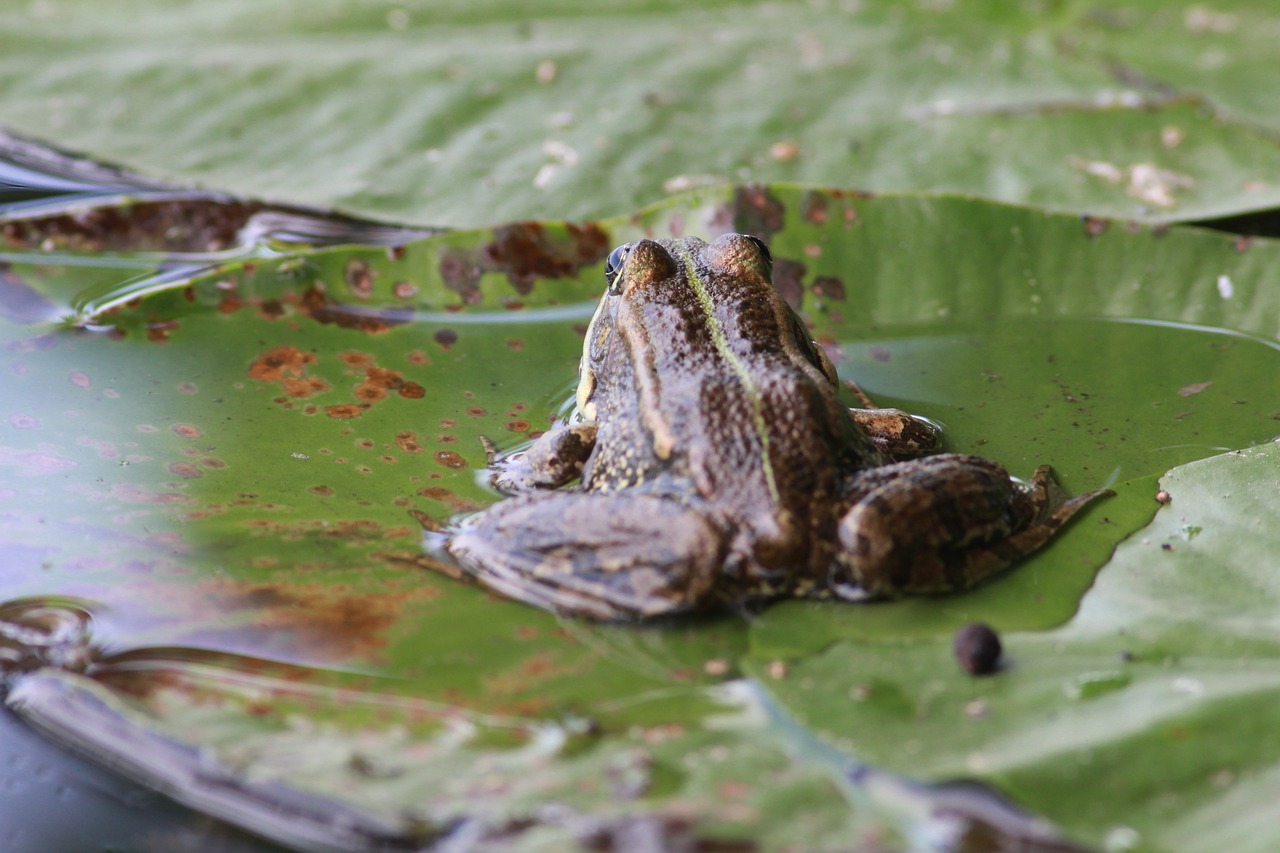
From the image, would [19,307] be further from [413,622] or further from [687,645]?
[687,645]

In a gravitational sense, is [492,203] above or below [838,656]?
above

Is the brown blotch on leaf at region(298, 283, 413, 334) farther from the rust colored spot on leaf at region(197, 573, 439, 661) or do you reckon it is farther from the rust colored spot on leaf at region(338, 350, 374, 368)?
the rust colored spot on leaf at region(197, 573, 439, 661)

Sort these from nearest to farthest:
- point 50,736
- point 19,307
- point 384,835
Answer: point 384,835, point 50,736, point 19,307

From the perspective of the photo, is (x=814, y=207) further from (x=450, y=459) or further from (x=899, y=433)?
(x=450, y=459)

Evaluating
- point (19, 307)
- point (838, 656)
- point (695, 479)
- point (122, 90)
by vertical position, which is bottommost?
point (838, 656)

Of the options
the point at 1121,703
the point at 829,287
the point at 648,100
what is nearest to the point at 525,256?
the point at 829,287

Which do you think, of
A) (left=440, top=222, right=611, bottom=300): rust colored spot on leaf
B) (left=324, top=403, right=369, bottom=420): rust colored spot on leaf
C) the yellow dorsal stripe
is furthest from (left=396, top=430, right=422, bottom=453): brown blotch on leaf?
the yellow dorsal stripe

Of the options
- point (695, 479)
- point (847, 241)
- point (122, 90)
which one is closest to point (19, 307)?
point (122, 90)
